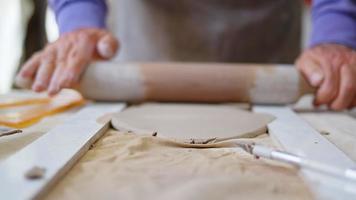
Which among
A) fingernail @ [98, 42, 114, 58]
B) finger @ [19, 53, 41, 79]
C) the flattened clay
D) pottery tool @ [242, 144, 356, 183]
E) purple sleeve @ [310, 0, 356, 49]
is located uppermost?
purple sleeve @ [310, 0, 356, 49]

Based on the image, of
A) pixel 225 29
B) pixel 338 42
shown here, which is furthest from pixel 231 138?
pixel 225 29

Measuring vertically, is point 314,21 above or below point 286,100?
above

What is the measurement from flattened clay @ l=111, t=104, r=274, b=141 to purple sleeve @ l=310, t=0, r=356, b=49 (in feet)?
1.11

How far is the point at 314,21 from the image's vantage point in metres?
0.99

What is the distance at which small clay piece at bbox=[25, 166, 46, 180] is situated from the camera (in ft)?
1.22

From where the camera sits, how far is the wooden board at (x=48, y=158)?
1.16 feet

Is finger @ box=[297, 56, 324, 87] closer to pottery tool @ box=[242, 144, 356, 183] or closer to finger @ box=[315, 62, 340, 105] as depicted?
finger @ box=[315, 62, 340, 105]

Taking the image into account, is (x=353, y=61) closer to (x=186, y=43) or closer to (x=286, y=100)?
(x=286, y=100)

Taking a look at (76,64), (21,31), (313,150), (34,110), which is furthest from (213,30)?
(21,31)

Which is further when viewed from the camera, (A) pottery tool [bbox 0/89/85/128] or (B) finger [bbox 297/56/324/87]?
(B) finger [bbox 297/56/324/87]

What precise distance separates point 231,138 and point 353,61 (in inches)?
16.9

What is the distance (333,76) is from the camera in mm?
822

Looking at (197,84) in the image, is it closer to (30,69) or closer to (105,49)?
(105,49)

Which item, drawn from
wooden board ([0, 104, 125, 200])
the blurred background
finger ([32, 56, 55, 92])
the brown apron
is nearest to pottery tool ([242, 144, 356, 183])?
wooden board ([0, 104, 125, 200])
